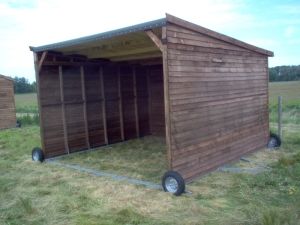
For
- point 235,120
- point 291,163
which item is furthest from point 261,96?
point 291,163

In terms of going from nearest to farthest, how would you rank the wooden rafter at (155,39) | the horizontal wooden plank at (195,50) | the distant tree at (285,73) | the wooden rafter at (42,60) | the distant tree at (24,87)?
the wooden rafter at (155,39) → the horizontal wooden plank at (195,50) → the wooden rafter at (42,60) → the distant tree at (285,73) → the distant tree at (24,87)

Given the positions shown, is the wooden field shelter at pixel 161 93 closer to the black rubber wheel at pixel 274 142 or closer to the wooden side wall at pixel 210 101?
the wooden side wall at pixel 210 101

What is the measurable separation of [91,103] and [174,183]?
4909 millimetres

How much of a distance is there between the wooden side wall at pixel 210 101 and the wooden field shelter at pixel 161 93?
18mm

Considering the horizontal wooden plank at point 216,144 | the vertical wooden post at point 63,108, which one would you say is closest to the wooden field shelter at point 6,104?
the vertical wooden post at point 63,108

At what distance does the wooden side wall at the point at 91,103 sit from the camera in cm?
863

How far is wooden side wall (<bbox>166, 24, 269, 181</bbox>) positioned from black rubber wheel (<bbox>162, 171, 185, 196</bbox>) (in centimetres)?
16

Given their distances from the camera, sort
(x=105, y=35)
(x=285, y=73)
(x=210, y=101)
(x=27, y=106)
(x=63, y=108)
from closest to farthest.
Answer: (x=105, y=35) < (x=210, y=101) < (x=63, y=108) < (x=27, y=106) < (x=285, y=73)

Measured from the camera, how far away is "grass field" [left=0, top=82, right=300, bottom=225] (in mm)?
4531

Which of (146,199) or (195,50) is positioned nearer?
(146,199)

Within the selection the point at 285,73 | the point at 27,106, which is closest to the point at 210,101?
the point at 27,106

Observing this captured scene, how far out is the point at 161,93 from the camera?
38.2 feet

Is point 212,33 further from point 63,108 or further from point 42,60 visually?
point 63,108

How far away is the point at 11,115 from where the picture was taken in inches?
634
